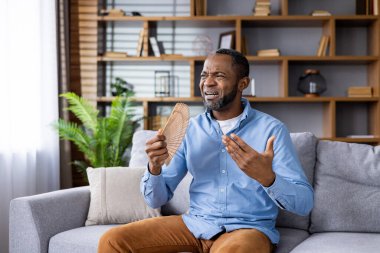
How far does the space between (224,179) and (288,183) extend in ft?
1.17

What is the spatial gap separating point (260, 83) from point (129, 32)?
123 cm

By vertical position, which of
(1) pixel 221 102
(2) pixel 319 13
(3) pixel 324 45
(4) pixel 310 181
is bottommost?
(4) pixel 310 181

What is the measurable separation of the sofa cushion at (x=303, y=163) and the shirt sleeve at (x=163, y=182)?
544 mm

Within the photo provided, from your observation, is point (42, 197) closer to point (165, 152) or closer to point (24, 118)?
point (165, 152)

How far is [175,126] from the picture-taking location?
209cm

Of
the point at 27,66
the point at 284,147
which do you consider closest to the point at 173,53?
the point at 27,66

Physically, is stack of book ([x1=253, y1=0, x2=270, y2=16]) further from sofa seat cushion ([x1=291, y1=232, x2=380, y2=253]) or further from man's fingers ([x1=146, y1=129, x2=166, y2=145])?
man's fingers ([x1=146, y1=129, x2=166, y2=145])

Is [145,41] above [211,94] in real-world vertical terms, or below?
above

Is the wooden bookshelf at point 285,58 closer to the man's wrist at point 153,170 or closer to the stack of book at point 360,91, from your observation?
the stack of book at point 360,91

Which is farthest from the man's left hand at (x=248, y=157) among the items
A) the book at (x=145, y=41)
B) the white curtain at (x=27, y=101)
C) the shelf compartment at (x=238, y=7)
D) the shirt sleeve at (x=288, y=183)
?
the shelf compartment at (x=238, y=7)

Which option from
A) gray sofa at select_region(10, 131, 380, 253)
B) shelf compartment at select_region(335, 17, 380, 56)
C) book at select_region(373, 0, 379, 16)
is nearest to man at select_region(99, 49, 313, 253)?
gray sofa at select_region(10, 131, 380, 253)

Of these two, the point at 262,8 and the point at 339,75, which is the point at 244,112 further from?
the point at 339,75

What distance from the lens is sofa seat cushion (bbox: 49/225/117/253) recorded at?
8.01 feet

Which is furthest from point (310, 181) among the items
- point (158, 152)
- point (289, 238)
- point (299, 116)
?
point (299, 116)
